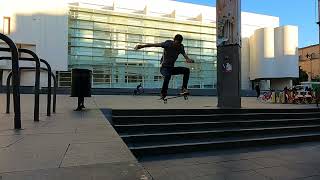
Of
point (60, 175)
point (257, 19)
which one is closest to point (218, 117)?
point (60, 175)

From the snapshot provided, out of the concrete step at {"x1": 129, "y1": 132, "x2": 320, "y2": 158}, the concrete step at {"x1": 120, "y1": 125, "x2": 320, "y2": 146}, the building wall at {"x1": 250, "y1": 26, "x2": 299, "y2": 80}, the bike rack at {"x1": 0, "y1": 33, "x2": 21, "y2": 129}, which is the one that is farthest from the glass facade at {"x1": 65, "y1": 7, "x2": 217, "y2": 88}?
the bike rack at {"x1": 0, "y1": 33, "x2": 21, "y2": 129}

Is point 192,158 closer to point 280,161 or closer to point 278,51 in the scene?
point 280,161

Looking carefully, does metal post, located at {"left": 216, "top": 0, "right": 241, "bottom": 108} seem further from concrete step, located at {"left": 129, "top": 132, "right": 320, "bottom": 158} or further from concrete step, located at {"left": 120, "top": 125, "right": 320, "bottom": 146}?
concrete step, located at {"left": 129, "top": 132, "right": 320, "bottom": 158}

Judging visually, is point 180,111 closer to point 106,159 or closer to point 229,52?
point 229,52

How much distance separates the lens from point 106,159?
159 inches

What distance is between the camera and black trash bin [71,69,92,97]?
971cm

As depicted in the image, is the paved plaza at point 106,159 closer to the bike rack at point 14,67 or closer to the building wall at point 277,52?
the bike rack at point 14,67

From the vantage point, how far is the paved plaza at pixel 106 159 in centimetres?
356

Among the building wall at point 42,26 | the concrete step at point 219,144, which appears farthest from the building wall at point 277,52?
the concrete step at point 219,144

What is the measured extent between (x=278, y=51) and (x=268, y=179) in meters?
68.8

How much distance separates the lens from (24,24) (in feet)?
175

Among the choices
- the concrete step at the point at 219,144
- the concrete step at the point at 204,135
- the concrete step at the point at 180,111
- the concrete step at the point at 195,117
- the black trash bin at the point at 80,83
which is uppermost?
the black trash bin at the point at 80,83

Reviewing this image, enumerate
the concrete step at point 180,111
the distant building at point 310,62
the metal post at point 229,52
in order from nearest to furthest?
the concrete step at point 180,111, the metal post at point 229,52, the distant building at point 310,62

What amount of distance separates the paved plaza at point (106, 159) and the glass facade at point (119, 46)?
4904 centimetres
